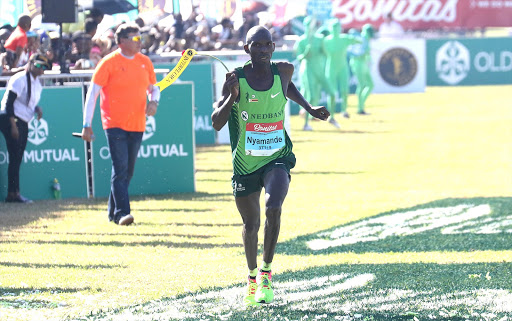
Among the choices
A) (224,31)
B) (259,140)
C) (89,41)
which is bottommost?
(224,31)

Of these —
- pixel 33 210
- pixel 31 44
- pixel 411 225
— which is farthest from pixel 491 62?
pixel 411 225

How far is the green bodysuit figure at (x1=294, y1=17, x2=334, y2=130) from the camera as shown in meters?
22.8

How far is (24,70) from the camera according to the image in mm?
12453

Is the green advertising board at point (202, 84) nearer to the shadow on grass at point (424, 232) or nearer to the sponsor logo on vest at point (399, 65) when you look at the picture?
the shadow on grass at point (424, 232)

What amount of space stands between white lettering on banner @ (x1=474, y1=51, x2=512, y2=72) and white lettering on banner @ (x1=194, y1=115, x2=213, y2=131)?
21063mm

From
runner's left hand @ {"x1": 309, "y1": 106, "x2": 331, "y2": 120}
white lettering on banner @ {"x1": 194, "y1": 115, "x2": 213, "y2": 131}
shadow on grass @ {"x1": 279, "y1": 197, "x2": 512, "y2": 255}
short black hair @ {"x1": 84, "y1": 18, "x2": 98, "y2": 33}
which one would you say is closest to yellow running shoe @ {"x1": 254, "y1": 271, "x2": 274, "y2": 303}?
runner's left hand @ {"x1": 309, "y1": 106, "x2": 331, "y2": 120}

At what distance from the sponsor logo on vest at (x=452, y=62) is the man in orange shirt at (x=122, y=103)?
28782mm

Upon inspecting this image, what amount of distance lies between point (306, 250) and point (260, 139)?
2.68 m

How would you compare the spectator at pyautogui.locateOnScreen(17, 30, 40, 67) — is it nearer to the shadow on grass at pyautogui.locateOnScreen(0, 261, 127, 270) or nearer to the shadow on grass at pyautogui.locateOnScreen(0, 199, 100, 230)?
the shadow on grass at pyautogui.locateOnScreen(0, 199, 100, 230)

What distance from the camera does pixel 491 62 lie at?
129 ft

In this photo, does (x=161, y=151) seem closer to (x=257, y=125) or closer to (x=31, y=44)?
(x=31, y=44)

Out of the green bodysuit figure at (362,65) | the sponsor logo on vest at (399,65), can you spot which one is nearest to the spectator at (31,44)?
the green bodysuit figure at (362,65)

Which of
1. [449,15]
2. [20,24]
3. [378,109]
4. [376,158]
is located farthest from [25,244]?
[449,15]

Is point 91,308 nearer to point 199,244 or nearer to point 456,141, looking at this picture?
point 199,244
